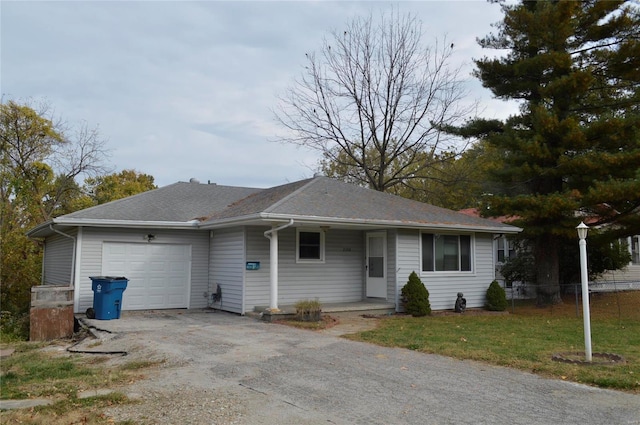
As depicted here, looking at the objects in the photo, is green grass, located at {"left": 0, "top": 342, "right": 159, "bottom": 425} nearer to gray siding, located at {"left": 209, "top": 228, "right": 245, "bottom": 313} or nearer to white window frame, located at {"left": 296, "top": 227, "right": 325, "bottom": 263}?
gray siding, located at {"left": 209, "top": 228, "right": 245, "bottom": 313}

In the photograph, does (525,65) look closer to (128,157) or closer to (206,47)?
(206,47)

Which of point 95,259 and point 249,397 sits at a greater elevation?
point 95,259

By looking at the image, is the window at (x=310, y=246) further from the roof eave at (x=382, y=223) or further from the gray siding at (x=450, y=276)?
the gray siding at (x=450, y=276)

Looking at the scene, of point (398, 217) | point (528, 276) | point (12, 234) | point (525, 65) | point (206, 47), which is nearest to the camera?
point (206, 47)

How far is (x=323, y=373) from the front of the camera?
22.2ft

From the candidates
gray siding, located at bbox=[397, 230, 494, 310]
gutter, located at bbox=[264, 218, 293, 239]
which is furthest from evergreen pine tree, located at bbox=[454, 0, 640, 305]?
gutter, located at bbox=[264, 218, 293, 239]

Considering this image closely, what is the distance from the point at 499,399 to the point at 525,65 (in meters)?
12.7

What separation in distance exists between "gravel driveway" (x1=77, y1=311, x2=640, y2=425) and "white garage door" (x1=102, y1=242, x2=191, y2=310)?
4734mm

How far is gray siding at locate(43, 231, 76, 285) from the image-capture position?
14.5 m

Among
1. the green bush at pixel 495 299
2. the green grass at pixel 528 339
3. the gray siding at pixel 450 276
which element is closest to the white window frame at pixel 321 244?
the gray siding at pixel 450 276

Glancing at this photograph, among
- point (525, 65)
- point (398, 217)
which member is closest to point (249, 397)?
point (398, 217)

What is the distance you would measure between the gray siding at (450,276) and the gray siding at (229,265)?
429 cm

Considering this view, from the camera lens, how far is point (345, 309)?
1320 centimetres

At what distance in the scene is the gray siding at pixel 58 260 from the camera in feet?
47.7
